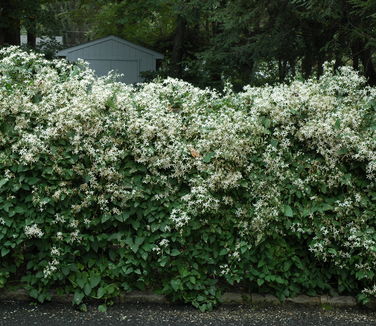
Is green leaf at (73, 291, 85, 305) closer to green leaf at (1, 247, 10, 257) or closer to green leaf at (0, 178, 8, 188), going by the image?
green leaf at (1, 247, 10, 257)

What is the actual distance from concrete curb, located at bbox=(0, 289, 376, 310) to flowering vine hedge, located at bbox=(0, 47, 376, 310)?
63mm

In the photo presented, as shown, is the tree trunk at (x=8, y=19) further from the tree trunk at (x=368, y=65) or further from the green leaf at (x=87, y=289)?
the green leaf at (x=87, y=289)

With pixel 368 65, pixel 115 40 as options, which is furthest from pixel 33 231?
pixel 115 40

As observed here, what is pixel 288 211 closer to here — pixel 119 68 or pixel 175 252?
pixel 175 252

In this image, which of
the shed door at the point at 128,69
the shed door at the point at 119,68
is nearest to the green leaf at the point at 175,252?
the shed door at the point at 128,69

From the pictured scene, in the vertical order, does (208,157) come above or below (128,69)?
below

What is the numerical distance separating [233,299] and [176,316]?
18.4 inches

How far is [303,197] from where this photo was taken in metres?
3.96

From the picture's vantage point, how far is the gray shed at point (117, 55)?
17.1 meters

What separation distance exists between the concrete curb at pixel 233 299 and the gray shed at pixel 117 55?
523 inches

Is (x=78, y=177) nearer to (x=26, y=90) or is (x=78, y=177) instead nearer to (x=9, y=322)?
(x=26, y=90)

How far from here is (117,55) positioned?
1748 centimetres

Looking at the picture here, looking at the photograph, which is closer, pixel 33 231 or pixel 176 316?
pixel 33 231

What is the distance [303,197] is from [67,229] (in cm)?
172
